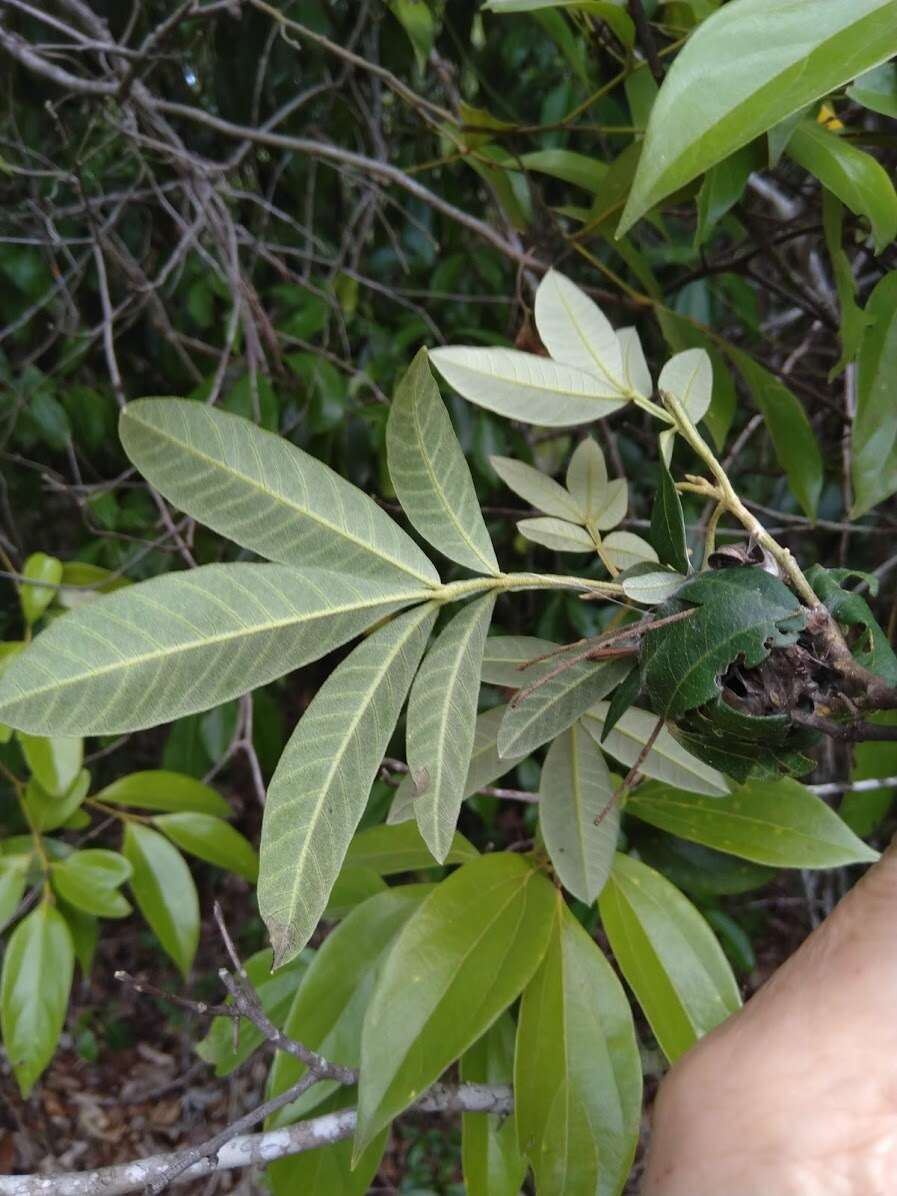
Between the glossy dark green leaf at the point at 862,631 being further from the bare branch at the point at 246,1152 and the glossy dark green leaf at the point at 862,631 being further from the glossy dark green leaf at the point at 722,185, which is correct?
the bare branch at the point at 246,1152

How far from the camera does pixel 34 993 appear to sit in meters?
0.74

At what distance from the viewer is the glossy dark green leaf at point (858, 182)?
0.51 m

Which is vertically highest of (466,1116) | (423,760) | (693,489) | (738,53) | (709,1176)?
(738,53)

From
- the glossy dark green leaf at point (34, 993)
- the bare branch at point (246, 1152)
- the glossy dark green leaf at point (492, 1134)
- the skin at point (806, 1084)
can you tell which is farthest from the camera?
the glossy dark green leaf at point (34, 993)

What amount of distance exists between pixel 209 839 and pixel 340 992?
28 cm

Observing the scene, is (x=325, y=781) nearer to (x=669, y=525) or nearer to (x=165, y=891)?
(x=669, y=525)

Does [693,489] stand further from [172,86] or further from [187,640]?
[172,86]

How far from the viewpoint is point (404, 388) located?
41cm

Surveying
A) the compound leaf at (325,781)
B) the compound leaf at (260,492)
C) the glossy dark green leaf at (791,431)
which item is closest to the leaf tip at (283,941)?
the compound leaf at (325,781)

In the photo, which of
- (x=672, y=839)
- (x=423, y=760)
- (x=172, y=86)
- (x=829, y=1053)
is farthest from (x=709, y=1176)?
(x=172, y=86)

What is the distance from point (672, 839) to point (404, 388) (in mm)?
534

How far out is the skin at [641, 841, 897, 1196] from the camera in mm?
328

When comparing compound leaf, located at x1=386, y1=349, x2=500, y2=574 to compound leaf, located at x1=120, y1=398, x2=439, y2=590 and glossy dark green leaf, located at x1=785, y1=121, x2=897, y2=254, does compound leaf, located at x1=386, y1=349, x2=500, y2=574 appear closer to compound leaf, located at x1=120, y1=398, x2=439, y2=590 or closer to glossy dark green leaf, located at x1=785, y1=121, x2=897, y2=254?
compound leaf, located at x1=120, y1=398, x2=439, y2=590

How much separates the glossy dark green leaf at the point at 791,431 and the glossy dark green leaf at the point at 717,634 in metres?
0.41
